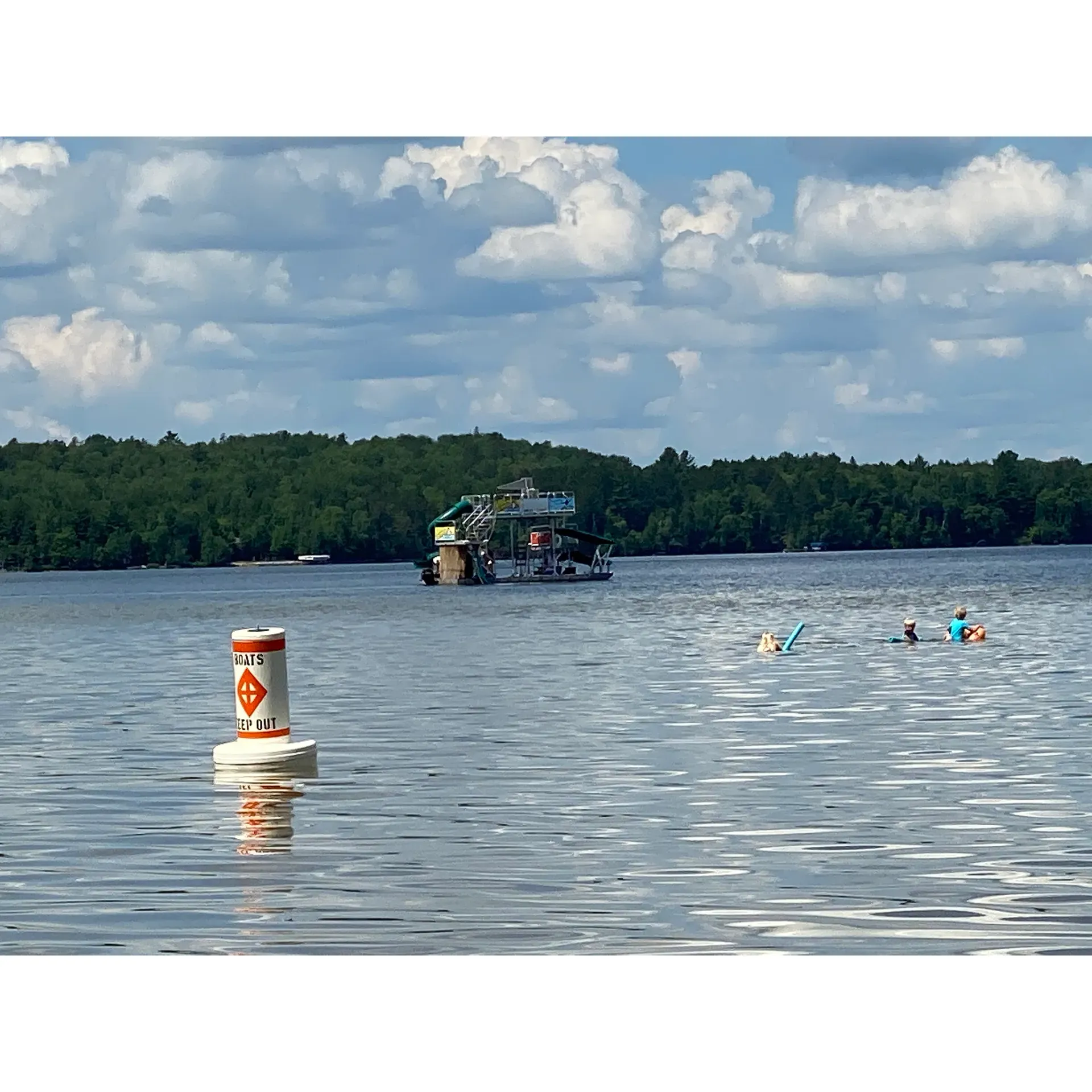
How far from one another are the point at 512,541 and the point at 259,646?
140m

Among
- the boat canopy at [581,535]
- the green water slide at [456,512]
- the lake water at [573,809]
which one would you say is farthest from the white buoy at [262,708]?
the boat canopy at [581,535]

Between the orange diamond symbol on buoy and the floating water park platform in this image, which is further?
the floating water park platform

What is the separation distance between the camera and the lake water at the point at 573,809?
14.2m

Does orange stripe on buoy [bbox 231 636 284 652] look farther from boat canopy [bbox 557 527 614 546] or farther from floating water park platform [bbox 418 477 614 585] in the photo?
boat canopy [bbox 557 527 614 546]

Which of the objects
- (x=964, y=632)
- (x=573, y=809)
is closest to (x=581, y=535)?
(x=964, y=632)

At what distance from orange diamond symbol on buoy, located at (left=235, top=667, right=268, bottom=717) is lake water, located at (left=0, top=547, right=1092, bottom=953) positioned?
2.96 ft

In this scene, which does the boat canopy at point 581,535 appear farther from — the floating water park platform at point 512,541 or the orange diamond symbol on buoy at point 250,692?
the orange diamond symbol on buoy at point 250,692

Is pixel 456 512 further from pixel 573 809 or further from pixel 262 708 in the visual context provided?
pixel 573 809

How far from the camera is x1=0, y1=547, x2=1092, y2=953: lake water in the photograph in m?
14.2

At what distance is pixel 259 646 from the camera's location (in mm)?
23344

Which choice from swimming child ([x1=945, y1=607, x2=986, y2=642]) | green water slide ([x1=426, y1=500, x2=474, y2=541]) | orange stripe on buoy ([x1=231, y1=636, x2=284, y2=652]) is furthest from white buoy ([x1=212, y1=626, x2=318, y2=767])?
green water slide ([x1=426, y1=500, x2=474, y2=541])

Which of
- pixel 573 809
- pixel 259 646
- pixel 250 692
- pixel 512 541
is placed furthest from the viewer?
pixel 512 541

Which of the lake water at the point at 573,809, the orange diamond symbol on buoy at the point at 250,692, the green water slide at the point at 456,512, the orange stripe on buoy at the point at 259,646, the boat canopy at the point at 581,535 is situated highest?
the green water slide at the point at 456,512

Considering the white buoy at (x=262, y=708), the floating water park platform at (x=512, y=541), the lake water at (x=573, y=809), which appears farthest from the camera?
the floating water park platform at (x=512, y=541)
